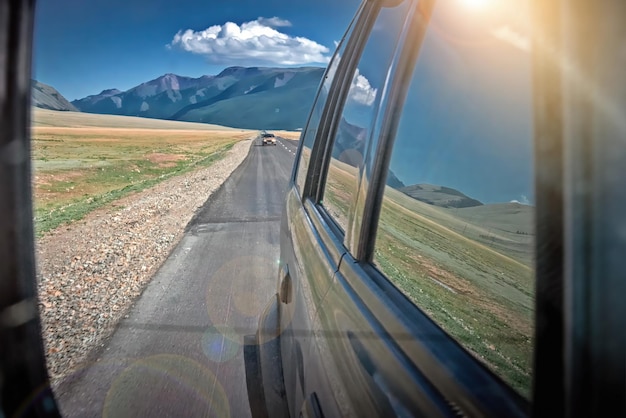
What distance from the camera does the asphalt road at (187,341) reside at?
289 cm

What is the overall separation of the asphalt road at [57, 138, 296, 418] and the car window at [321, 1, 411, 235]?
5.10ft

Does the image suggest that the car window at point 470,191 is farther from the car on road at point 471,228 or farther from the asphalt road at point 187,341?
the asphalt road at point 187,341

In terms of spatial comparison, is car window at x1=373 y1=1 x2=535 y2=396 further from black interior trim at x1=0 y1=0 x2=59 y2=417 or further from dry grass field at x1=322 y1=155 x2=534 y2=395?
black interior trim at x1=0 y1=0 x2=59 y2=417

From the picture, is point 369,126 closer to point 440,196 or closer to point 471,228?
point 440,196

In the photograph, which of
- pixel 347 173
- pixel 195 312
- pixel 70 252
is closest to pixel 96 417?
pixel 195 312

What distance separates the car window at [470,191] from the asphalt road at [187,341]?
6.48ft

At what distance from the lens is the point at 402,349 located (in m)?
1.01

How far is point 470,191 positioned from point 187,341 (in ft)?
10.4

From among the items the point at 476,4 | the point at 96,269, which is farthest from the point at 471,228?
the point at 96,269

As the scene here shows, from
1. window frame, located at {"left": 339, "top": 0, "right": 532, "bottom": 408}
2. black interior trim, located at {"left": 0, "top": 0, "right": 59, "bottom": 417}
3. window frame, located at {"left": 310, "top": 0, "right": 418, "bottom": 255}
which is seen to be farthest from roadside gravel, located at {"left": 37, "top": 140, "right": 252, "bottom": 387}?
window frame, located at {"left": 339, "top": 0, "right": 532, "bottom": 408}

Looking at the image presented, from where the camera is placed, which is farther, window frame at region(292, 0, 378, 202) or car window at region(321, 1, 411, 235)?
window frame at region(292, 0, 378, 202)

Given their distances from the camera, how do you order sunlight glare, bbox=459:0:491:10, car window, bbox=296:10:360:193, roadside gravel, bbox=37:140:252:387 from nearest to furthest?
sunlight glare, bbox=459:0:491:10, car window, bbox=296:10:360:193, roadside gravel, bbox=37:140:252:387

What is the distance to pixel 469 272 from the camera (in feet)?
3.51

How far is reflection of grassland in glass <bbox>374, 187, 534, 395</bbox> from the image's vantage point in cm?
80
